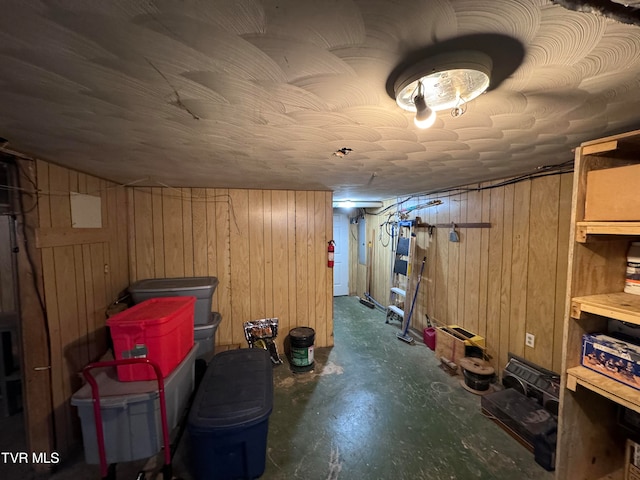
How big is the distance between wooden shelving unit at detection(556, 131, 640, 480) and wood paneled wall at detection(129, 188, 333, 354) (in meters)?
2.38

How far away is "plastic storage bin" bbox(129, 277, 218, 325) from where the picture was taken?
2.33 m

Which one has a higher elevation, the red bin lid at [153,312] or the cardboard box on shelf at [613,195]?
the cardboard box on shelf at [613,195]

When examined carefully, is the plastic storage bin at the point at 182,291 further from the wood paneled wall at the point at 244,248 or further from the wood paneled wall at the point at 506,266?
the wood paneled wall at the point at 506,266

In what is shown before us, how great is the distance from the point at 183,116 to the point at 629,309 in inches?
80.7

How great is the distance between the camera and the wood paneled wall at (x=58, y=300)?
161 cm

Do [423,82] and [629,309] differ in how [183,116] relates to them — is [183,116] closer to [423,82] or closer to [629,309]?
[423,82]

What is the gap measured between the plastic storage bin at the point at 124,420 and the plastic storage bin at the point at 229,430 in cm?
21

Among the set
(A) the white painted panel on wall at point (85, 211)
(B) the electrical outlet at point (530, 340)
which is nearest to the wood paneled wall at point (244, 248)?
(A) the white painted panel on wall at point (85, 211)

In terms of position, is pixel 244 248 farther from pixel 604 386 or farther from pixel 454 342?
pixel 604 386

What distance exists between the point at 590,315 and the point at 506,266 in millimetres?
Result: 1298

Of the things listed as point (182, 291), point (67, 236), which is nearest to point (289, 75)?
point (67, 236)

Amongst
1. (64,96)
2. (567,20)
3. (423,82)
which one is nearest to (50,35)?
(64,96)

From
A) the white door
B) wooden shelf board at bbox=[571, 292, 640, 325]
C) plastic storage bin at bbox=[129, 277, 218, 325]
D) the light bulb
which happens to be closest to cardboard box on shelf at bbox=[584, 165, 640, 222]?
wooden shelf board at bbox=[571, 292, 640, 325]

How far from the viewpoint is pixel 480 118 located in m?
1.09
